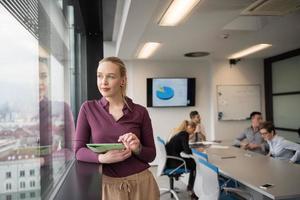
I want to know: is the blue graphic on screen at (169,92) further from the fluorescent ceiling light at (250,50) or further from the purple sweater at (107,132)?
the purple sweater at (107,132)

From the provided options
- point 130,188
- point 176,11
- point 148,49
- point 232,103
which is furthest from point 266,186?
point 232,103

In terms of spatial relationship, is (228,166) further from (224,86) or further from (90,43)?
(224,86)

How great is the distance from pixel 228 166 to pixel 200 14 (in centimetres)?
181

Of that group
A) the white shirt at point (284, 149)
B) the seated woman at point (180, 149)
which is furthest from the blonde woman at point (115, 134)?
the white shirt at point (284, 149)

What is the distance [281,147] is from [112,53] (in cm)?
396

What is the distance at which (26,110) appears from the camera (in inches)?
45.4

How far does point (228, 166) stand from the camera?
3.17m

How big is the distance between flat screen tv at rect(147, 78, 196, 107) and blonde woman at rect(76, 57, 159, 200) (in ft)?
16.6

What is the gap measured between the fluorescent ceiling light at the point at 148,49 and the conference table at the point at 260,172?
2095 mm

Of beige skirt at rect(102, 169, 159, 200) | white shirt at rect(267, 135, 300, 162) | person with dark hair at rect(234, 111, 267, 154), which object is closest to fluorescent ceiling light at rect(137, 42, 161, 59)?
person with dark hair at rect(234, 111, 267, 154)

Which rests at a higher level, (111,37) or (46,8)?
(111,37)

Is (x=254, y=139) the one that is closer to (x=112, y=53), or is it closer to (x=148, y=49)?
(x=148, y=49)

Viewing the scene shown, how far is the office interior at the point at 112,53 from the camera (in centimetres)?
103

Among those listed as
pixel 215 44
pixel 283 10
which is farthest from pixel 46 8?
pixel 215 44
